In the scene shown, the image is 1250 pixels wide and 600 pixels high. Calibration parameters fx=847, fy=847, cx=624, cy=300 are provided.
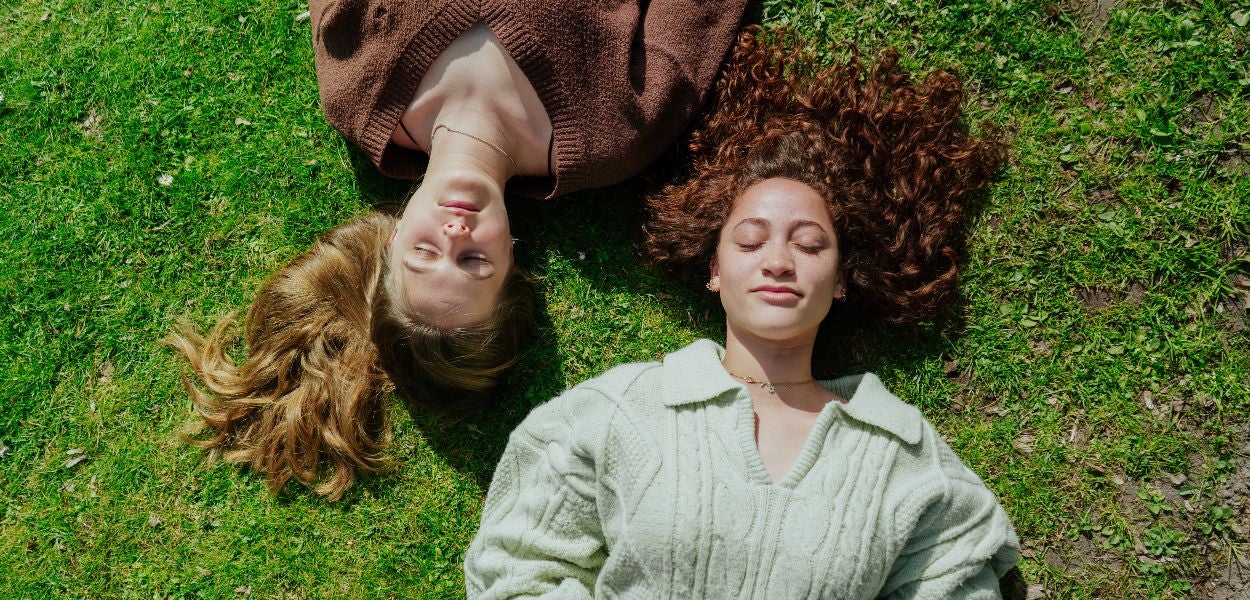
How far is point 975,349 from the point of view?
175 inches

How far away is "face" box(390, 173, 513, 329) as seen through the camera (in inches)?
153

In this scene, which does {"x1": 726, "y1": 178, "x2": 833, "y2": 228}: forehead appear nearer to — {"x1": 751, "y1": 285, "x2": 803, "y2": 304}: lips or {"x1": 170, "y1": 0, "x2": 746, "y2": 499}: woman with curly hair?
{"x1": 751, "y1": 285, "x2": 803, "y2": 304}: lips

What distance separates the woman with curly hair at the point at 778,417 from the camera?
3.66m

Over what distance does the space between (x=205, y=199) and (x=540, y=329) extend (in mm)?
2092

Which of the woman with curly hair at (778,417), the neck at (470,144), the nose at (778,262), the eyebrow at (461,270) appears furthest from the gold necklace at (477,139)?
the nose at (778,262)

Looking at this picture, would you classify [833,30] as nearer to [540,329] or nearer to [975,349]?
[975,349]

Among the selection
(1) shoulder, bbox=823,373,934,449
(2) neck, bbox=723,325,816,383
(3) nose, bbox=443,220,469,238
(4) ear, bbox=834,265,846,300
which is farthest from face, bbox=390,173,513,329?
(1) shoulder, bbox=823,373,934,449

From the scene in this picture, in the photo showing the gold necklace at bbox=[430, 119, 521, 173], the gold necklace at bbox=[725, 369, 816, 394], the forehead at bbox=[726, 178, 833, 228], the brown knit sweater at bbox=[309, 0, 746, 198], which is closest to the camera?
the forehead at bbox=[726, 178, 833, 228]

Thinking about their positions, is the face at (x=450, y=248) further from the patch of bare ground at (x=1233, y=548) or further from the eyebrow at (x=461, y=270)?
the patch of bare ground at (x=1233, y=548)

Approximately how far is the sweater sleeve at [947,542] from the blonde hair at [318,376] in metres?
2.15

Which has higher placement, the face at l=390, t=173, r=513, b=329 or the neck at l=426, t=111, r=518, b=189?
the neck at l=426, t=111, r=518, b=189

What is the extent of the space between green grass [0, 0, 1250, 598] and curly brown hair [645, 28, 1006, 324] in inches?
8.9

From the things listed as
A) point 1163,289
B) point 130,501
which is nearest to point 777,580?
point 1163,289

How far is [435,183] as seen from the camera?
3.98 m
